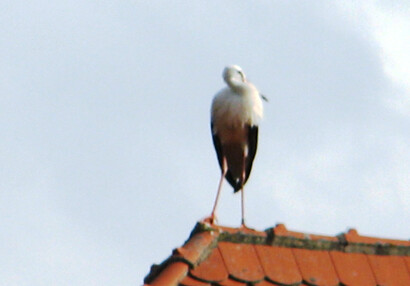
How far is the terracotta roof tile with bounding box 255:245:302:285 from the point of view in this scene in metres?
4.20

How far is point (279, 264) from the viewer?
4316 millimetres

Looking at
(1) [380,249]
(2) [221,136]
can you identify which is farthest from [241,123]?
(1) [380,249]

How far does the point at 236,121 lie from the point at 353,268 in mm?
4138

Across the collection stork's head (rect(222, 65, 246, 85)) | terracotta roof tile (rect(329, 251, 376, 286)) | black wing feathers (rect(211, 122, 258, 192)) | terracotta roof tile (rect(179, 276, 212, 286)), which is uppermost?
stork's head (rect(222, 65, 246, 85))

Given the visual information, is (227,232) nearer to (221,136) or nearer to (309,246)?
(309,246)

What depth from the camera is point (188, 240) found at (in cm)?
449

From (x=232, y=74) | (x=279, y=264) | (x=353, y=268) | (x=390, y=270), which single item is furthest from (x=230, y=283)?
(x=232, y=74)

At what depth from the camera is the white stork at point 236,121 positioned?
8.42 metres

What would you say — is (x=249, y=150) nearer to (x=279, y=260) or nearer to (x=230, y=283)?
(x=279, y=260)

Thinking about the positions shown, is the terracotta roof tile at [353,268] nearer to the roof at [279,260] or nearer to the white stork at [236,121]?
the roof at [279,260]

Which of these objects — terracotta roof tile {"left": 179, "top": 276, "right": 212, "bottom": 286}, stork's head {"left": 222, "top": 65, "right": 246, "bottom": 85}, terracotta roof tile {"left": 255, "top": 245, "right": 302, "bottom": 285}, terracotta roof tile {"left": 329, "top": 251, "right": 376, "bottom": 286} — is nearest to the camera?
terracotta roof tile {"left": 179, "top": 276, "right": 212, "bottom": 286}

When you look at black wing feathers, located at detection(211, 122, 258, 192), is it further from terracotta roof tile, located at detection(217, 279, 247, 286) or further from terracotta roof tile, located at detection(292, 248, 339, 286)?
terracotta roof tile, located at detection(217, 279, 247, 286)

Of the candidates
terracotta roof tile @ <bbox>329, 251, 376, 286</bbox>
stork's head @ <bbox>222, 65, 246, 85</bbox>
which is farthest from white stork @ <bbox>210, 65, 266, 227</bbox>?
terracotta roof tile @ <bbox>329, 251, 376, 286</bbox>

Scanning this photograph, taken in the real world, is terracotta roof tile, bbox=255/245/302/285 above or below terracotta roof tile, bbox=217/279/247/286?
above
